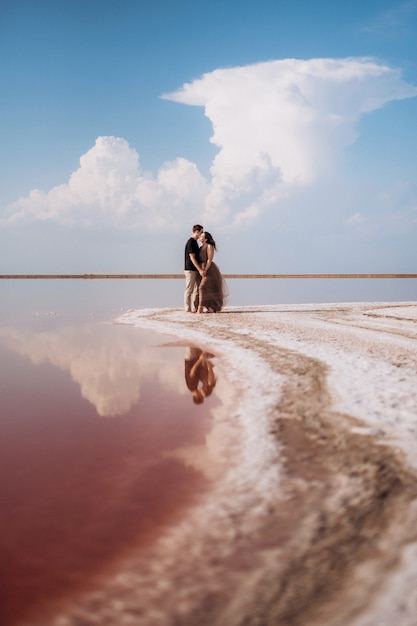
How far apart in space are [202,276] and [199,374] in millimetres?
8045

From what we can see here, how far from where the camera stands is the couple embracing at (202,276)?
13891 mm

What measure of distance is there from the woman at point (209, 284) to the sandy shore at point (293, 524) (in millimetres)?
8865

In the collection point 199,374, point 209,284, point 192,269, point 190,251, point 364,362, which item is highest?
point 190,251

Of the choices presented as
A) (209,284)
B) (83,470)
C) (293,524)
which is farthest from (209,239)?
(293,524)

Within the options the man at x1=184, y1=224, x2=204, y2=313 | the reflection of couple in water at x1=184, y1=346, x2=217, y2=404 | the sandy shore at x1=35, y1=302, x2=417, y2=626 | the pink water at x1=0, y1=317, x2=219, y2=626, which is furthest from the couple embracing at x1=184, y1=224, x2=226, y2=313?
the sandy shore at x1=35, y1=302, x2=417, y2=626

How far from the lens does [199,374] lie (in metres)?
6.30

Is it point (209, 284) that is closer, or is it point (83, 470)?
point (83, 470)

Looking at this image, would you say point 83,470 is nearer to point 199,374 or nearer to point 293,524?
point 293,524

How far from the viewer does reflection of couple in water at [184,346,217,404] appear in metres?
5.44

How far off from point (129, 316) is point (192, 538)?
12.0m

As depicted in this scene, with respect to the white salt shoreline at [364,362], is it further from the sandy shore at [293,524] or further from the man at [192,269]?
the man at [192,269]

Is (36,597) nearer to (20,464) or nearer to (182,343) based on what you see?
(20,464)

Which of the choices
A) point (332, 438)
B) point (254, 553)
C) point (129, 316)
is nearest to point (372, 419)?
point (332, 438)

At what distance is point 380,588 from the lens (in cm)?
209
